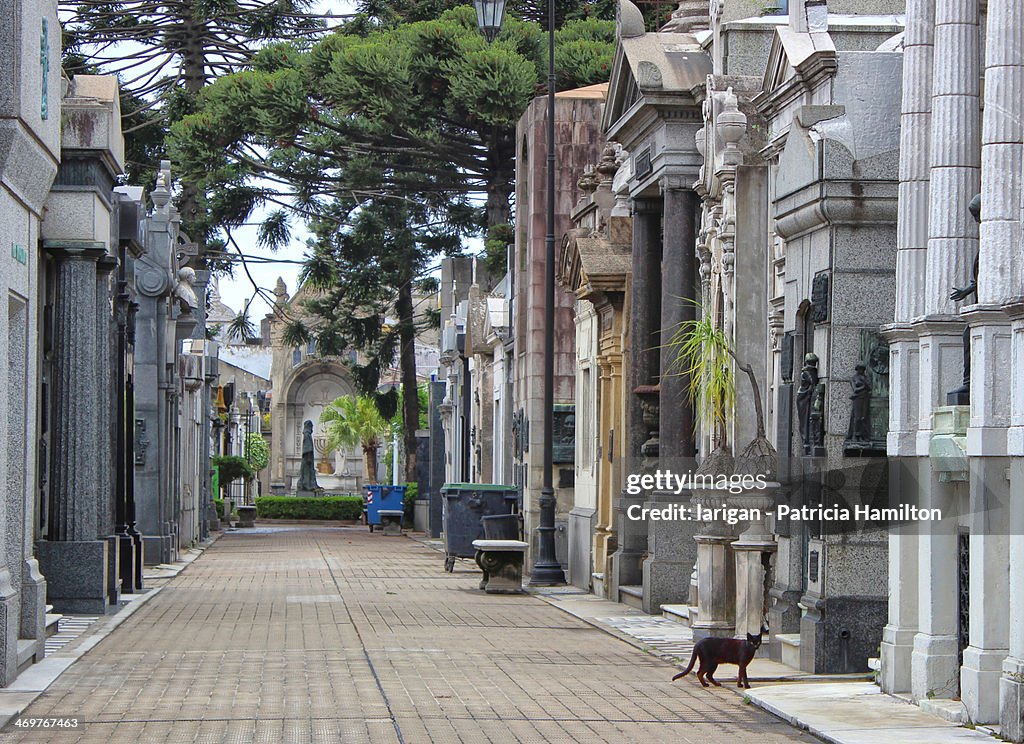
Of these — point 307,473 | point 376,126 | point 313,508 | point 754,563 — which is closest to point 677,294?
point 754,563

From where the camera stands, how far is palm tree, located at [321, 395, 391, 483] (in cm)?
8962

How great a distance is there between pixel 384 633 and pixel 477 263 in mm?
30089

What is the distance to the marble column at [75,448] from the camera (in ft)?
63.9

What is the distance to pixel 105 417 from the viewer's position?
2191 centimetres

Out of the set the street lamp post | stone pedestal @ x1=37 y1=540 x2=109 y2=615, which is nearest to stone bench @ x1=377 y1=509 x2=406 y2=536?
the street lamp post

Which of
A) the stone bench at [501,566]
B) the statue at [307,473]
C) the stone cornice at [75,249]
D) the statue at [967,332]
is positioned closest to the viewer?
the statue at [967,332]

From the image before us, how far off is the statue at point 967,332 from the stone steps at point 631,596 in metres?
10.3

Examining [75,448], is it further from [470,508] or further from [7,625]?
[470,508]

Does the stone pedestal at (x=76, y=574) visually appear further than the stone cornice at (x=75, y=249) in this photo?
Yes

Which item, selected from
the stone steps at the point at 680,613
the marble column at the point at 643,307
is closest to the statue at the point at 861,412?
the stone steps at the point at 680,613

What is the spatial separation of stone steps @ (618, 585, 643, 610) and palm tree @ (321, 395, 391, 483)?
6523 cm

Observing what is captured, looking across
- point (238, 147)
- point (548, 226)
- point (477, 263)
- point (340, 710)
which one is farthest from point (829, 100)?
point (477, 263)

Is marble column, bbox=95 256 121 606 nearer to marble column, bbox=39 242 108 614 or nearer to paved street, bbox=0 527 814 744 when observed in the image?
marble column, bbox=39 242 108 614

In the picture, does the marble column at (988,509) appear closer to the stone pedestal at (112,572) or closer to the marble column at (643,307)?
the marble column at (643,307)
